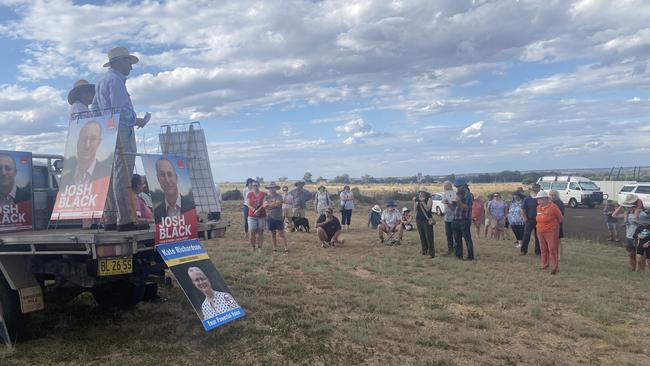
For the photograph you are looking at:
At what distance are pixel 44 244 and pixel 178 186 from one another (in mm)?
1352

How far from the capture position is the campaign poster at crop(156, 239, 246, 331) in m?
5.10

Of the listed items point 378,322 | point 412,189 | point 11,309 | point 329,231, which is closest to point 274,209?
point 329,231

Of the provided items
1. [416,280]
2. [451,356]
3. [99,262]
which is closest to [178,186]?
[99,262]

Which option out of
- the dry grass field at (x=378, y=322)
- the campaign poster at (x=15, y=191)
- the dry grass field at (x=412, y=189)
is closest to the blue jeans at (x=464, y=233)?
the dry grass field at (x=378, y=322)

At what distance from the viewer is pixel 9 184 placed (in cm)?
562

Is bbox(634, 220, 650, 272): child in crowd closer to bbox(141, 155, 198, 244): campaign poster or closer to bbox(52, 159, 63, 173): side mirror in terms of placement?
bbox(141, 155, 198, 244): campaign poster

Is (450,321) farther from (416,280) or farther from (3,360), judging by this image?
(3,360)

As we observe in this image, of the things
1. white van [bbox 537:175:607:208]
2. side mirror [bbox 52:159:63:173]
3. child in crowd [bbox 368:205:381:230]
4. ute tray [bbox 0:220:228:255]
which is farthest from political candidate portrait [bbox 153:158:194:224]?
white van [bbox 537:175:607:208]

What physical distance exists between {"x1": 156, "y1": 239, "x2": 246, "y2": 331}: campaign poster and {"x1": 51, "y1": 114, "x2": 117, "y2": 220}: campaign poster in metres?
0.76

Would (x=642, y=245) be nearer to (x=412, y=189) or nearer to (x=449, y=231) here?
(x=449, y=231)

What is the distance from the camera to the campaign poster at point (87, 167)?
16.2ft

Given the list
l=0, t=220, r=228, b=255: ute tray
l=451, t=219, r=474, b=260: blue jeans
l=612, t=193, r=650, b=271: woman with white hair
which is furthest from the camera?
l=451, t=219, r=474, b=260: blue jeans

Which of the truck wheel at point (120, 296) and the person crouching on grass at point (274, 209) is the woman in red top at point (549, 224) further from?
the truck wheel at point (120, 296)

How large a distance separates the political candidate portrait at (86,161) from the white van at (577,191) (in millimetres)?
29726
